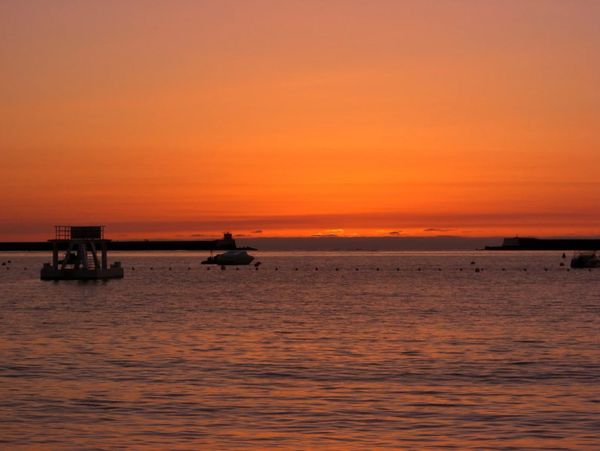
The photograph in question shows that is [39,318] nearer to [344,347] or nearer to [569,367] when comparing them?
[344,347]

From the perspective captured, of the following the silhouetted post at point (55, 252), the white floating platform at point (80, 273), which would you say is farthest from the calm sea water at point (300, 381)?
the white floating platform at point (80, 273)

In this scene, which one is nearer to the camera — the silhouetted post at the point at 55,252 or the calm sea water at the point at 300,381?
the calm sea water at the point at 300,381

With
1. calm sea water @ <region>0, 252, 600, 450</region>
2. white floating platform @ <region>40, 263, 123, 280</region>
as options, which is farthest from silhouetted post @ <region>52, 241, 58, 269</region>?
calm sea water @ <region>0, 252, 600, 450</region>

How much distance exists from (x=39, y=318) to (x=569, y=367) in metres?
38.7

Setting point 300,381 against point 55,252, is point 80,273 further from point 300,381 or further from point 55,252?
point 300,381

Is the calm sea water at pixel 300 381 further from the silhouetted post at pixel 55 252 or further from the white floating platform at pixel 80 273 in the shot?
the white floating platform at pixel 80 273

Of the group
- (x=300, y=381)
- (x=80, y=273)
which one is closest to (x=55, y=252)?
(x=80, y=273)

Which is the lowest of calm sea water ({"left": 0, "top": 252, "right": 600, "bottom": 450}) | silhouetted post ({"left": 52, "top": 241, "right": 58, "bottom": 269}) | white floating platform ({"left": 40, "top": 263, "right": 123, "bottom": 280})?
calm sea water ({"left": 0, "top": 252, "right": 600, "bottom": 450})

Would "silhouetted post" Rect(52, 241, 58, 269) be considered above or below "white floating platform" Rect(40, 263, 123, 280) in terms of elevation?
above

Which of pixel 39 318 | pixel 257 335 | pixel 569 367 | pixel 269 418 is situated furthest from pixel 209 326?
pixel 269 418

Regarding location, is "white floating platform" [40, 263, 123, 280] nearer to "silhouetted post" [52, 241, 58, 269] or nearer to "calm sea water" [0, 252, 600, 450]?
"silhouetted post" [52, 241, 58, 269]

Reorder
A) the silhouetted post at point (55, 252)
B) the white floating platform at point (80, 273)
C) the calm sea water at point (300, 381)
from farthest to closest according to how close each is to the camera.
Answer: the white floating platform at point (80, 273)
the silhouetted post at point (55, 252)
the calm sea water at point (300, 381)

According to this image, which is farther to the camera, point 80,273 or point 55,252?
point 55,252

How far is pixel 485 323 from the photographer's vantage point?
60125 millimetres
